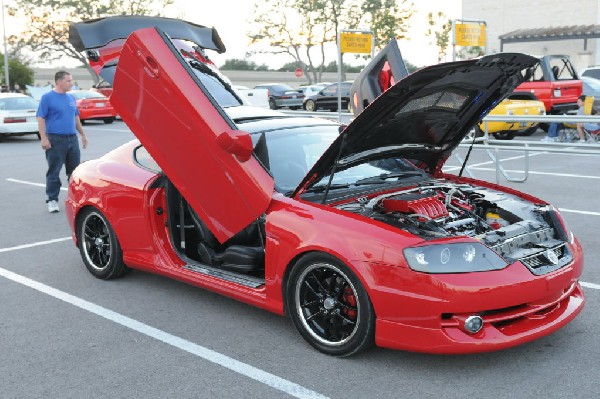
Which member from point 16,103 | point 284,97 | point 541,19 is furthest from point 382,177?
point 541,19

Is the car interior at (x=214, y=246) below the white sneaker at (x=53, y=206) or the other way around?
the other way around

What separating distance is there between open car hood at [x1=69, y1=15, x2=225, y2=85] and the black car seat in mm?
1405

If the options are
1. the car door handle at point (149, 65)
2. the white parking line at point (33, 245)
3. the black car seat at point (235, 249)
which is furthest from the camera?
the white parking line at point (33, 245)

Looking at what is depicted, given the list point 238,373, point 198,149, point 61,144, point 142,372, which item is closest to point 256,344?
point 238,373

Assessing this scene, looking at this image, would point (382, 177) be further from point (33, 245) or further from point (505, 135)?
point (505, 135)

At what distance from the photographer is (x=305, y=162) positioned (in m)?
4.86

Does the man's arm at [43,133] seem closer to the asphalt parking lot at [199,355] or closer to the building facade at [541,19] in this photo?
the asphalt parking lot at [199,355]

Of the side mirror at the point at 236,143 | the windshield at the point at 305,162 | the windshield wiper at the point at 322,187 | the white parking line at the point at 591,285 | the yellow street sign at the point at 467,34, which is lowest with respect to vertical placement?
the white parking line at the point at 591,285

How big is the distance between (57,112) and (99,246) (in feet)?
11.8

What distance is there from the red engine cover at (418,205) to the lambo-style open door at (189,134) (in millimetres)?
789

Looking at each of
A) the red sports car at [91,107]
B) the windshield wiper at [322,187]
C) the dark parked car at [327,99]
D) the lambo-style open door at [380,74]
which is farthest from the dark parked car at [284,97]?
the windshield wiper at [322,187]

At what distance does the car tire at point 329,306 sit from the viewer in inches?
154

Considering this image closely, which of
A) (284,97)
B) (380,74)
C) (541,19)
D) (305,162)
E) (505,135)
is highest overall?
(541,19)

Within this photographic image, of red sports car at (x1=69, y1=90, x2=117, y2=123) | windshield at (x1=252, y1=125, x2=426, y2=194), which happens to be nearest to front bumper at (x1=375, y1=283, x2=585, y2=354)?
windshield at (x1=252, y1=125, x2=426, y2=194)
